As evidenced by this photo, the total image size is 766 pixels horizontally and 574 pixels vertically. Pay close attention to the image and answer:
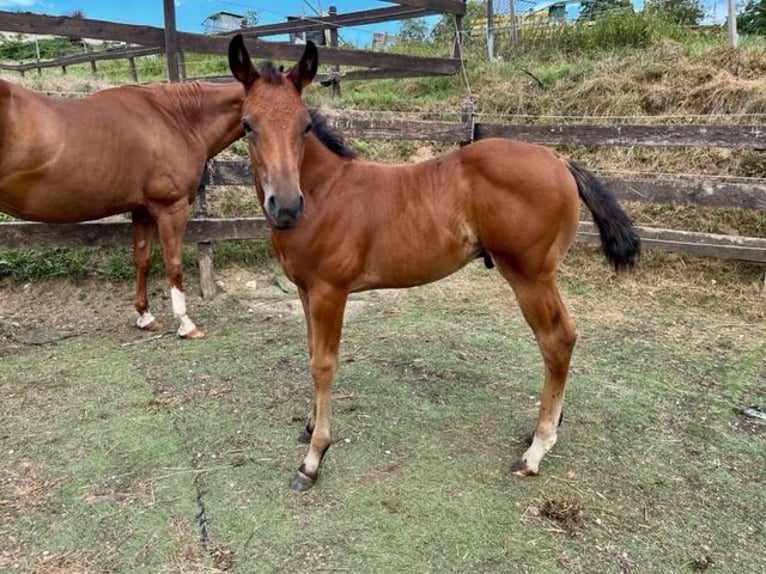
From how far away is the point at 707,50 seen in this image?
6.82 metres

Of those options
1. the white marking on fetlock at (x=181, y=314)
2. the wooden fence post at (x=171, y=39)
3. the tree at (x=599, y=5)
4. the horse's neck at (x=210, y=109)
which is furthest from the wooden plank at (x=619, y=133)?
the tree at (x=599, y=5)

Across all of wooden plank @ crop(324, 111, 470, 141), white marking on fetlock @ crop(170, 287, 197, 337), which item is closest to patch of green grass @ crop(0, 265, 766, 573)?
white marking on fetlock @ crop(170, 287, 197, 337)

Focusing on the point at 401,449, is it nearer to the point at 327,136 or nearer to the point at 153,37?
the point at 327,136

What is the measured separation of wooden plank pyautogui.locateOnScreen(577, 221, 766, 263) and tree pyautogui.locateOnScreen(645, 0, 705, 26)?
6432 mm

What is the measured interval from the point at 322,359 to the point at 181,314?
2.16 m

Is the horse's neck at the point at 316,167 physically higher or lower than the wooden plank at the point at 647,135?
lower

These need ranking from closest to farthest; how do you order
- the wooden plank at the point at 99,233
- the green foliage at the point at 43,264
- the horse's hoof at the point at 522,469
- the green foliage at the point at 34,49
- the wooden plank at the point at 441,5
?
the horse's hoof at the point at 522,469 < the wooden plank at the point at 99,233 < the green foliage at the point at 43,264 < the wooden plank at the point at 441,5 < the green foliage at the point at 34,49

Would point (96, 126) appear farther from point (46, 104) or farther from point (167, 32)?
point (167, 32)

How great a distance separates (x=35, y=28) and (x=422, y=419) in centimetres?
428

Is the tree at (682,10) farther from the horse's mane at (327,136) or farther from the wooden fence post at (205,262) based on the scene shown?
the horse's mane at (327,136)

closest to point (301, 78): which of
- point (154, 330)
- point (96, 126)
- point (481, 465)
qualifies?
point (481, 465)

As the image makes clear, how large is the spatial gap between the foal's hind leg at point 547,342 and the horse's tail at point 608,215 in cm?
38

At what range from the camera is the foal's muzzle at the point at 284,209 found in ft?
6.93

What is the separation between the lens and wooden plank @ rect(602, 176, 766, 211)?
459 centimetres
